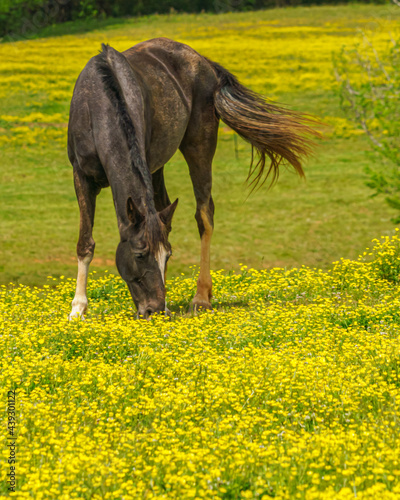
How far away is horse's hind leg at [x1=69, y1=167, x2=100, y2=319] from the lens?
848 cm

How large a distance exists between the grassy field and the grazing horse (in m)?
3.82

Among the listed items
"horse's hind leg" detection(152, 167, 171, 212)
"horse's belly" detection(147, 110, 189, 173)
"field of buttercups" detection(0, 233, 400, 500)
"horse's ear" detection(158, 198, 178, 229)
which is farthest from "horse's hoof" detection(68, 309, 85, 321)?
"horse's hind leg" detection(152, 167, 171, 212)

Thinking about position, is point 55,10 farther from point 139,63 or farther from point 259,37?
point 139,63

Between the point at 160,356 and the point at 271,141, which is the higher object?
the point at 271,141

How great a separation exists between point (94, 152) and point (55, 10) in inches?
2492

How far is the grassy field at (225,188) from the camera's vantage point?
1450 centimetres

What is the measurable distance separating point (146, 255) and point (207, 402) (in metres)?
2.23

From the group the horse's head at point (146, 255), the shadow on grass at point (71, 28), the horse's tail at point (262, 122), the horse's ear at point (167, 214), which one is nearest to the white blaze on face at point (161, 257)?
the horse's head at point (146, 255)

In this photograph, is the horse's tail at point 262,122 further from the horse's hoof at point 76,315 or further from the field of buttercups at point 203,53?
the field of buttercups at point 203,53

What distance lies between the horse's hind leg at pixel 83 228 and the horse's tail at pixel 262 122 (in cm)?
245

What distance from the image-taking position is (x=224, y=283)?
37.5 feet

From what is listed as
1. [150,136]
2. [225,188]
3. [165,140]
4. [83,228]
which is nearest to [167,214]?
[83,228]

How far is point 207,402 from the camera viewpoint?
5762mm

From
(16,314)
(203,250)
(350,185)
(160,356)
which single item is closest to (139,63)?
(203,250)
